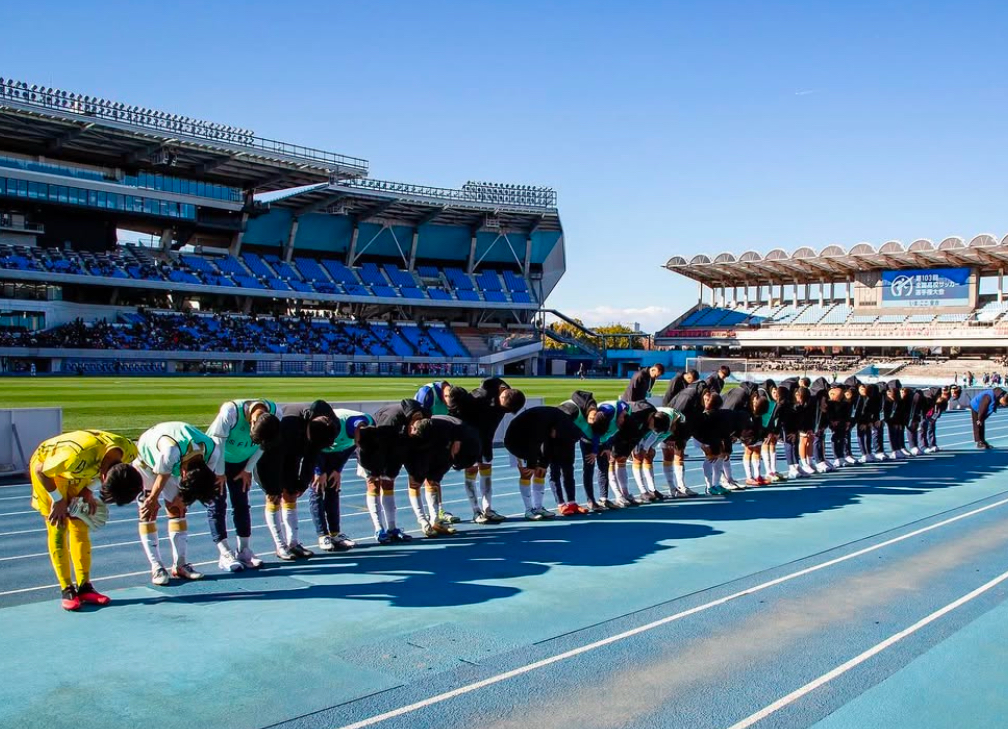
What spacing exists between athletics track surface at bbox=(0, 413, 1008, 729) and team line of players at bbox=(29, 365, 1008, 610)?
1.39 ft

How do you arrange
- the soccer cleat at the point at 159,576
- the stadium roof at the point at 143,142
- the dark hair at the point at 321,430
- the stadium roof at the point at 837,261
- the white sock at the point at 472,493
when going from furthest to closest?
the stadium roof at the point at 837,261, the stadium roof at the point at 143,142, the white sock at the point at 472,493, the dark hair at the point at 321,430, the soccer cleat at the point at 159,576

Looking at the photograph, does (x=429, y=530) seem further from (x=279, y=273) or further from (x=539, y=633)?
(x=279, y=273)

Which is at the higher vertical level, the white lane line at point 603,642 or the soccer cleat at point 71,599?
the soccer cleat at point 71,599

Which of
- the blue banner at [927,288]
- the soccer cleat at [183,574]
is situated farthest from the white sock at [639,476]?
the blue banner at [927,288]

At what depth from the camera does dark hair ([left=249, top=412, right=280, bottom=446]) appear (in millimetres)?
7012

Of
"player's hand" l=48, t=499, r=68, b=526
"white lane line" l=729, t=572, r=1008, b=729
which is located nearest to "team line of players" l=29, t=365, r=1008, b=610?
"player's hand" l=48, t=499, r=68, b=526

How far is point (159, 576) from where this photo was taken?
691 cm

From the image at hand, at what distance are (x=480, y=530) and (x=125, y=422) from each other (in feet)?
44.5

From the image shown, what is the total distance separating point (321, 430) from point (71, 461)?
198 cm

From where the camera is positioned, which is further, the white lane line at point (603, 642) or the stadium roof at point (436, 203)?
the stadium roof at point (436, 203)

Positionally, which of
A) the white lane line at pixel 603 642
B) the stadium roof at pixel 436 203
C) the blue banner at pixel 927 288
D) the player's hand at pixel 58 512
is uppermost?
the stadium roof at pixel 436 203

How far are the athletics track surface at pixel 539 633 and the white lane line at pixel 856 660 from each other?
20mm

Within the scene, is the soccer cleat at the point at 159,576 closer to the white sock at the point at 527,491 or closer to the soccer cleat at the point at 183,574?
the soccer cleat at the point at 183,574

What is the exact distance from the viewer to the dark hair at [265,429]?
7.01 m
